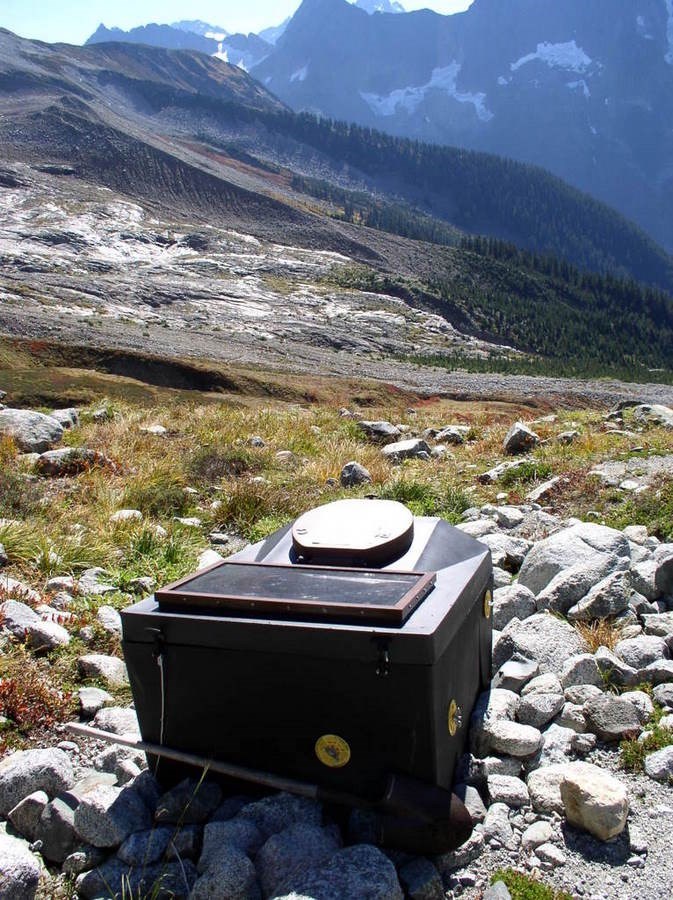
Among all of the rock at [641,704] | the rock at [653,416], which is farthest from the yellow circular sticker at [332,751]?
the rock at [653,416]

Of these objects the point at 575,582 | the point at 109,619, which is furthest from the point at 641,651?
the point at 109,619

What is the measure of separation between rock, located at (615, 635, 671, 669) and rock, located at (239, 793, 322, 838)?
199cm

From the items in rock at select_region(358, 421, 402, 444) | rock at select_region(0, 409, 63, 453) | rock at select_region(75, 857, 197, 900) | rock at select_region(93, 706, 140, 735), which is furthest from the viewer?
rock at select_region(358, 421, 402, 444)

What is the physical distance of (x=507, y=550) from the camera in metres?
5.70

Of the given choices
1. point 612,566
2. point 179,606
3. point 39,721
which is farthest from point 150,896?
point 612,566

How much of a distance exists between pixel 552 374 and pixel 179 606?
4635 centimetres

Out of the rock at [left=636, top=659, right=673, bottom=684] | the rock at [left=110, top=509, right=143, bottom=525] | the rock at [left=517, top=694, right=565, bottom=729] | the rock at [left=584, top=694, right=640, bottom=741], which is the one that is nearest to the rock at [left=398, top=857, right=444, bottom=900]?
the rock at [left=517, top=694, right=565, bottom=729]

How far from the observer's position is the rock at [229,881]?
247cm

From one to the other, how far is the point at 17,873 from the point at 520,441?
8.88 metres

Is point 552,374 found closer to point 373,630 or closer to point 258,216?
point 373,630

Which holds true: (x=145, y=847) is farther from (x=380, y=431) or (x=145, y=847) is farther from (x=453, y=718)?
(x=380, y=431)

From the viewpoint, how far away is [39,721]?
11.9 ft

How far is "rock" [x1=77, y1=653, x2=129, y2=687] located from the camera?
4055 mm

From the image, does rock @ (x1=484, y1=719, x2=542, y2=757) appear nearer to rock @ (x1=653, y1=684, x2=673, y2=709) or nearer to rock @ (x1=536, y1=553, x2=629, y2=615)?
rock @ (x1=653, y1=684, x2=673, y2=709)
